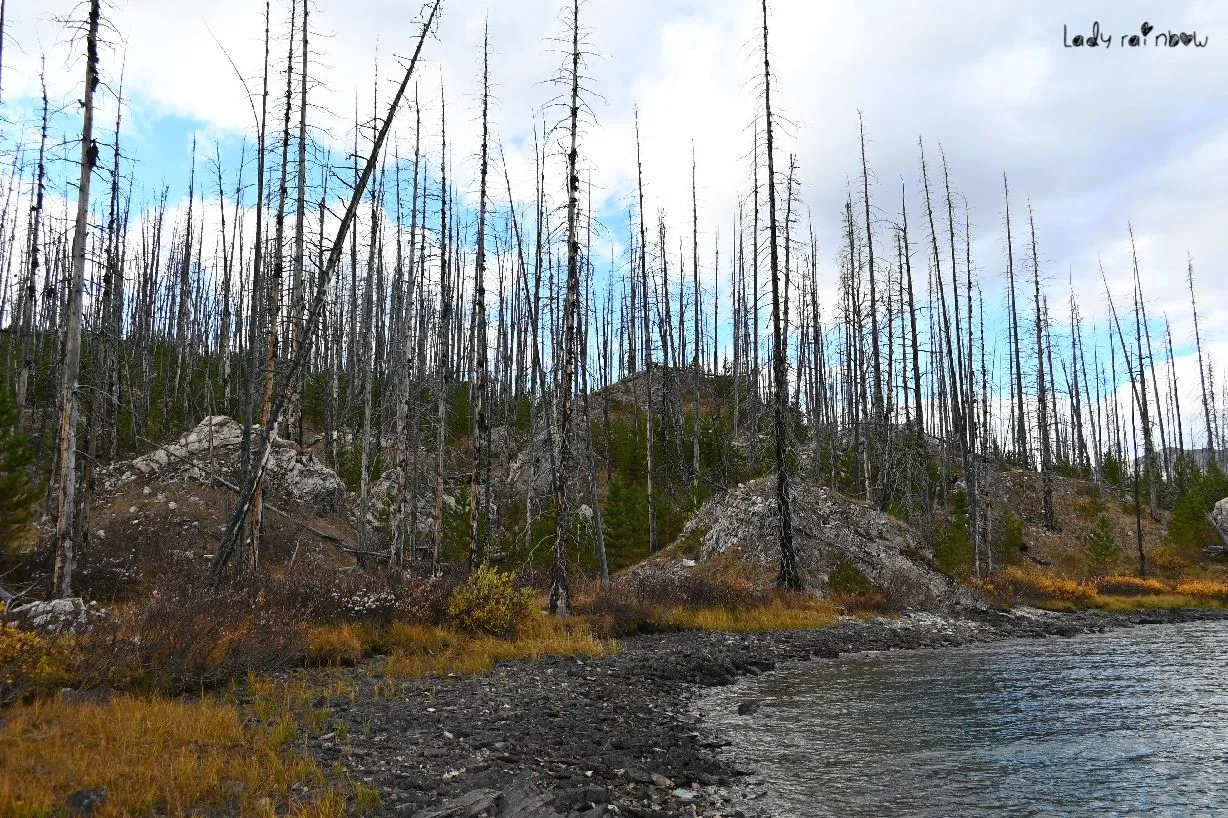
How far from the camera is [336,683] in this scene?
30.5ft

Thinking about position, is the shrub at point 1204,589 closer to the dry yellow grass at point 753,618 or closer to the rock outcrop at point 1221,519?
the rock outcrop at point 1221,519

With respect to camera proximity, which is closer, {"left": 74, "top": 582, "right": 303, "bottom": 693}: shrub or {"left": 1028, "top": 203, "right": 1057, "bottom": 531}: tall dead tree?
{"left": 74, "top": 582, "right": 303, "bottom": 693}: shrub

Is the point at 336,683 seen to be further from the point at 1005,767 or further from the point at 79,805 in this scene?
the point at 1005,767

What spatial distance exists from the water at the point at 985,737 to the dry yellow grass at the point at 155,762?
4.44 meters

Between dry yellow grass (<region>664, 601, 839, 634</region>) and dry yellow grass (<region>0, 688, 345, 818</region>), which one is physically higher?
dry yellow grass (<region>0, 688, 345, 818</region>)

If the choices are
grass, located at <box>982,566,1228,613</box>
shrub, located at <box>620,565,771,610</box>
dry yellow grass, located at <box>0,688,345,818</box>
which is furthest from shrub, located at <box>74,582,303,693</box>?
grass, located at <box>982,566,1228,613</box>

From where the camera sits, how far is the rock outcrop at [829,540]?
24281 mm

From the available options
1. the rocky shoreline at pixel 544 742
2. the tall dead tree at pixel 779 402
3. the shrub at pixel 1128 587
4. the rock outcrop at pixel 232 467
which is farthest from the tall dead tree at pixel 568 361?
the shrub at pixel 1128 587

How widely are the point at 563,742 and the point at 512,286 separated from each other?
44539mm

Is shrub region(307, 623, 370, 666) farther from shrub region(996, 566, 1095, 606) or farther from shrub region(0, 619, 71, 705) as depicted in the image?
shrub region(996, 566, 1095, 606)

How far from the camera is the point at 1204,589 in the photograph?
2939 centimetres

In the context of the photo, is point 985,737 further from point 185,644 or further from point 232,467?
point 232,467

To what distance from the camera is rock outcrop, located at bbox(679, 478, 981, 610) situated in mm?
24281

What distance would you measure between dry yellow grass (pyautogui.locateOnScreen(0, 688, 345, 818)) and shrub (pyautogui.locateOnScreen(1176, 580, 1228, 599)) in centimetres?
3672
